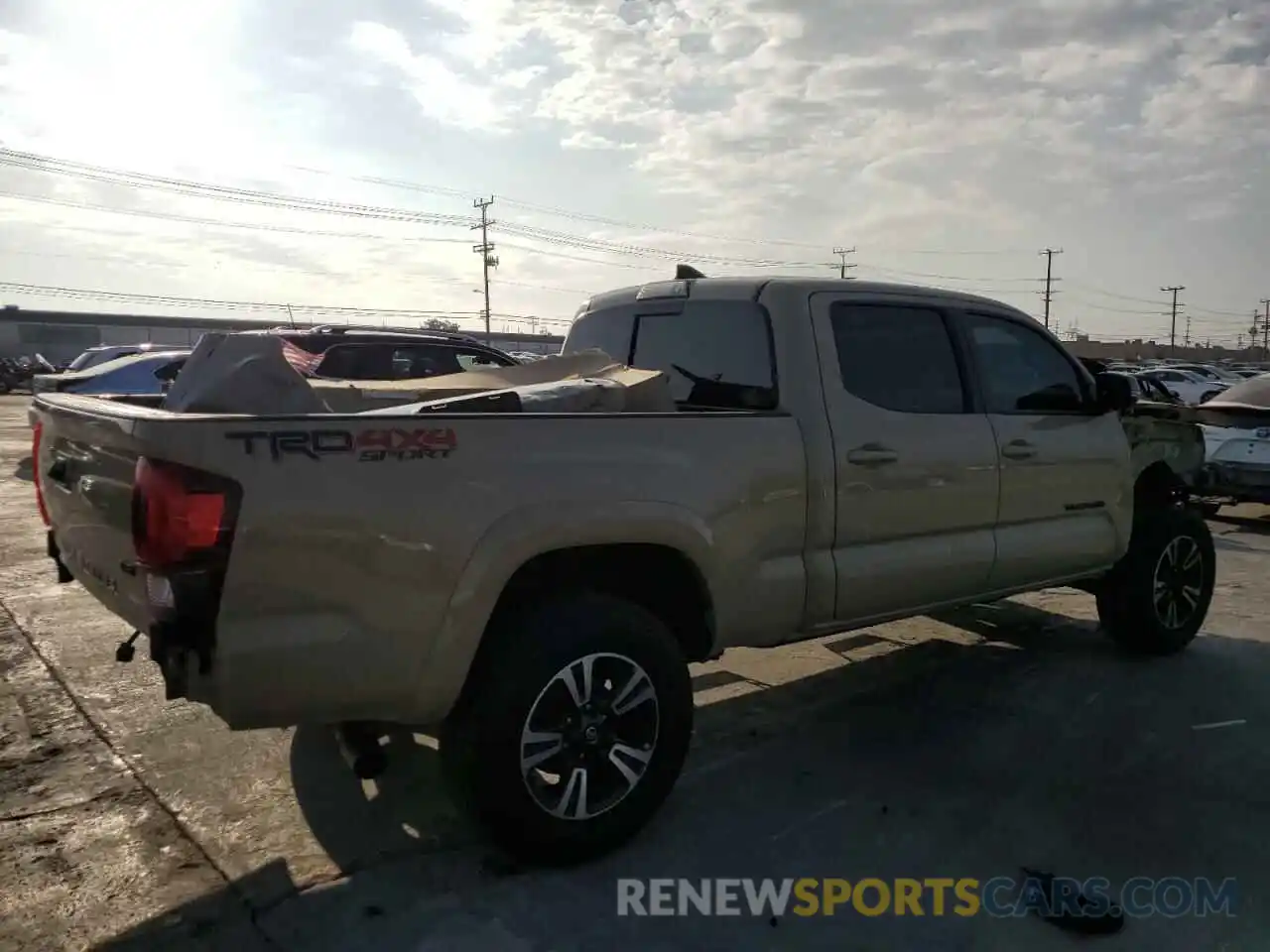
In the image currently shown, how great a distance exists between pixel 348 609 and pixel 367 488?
34 centimetres

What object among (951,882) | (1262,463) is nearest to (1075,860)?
(951,882)

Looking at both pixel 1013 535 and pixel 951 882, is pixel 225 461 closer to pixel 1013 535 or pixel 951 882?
pixel 951 882

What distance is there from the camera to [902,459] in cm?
412

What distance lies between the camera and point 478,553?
2.93 m

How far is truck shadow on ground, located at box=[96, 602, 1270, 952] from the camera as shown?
9.80 feet

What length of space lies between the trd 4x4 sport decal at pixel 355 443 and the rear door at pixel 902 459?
172 centimetres

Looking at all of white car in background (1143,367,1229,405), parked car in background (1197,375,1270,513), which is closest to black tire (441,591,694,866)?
parked car in background (1197,375,1270,513)

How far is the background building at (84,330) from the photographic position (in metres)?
73.9

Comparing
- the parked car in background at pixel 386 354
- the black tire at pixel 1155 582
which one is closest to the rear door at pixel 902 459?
the black tire at pixel 1155 582

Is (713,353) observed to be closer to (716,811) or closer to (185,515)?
(716,811)

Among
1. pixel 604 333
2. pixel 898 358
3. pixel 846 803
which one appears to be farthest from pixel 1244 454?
pixel 846 803

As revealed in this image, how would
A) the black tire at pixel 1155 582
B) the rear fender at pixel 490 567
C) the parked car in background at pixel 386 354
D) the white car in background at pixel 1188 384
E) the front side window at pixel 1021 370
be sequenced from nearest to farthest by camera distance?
the rear fender at pixel 490 567 → the front side window at pixel 1021 370 → the black tire at pixel 1155 582 → the parked car in background at pixel 386 354 → the white car in background at pixel 1188 384

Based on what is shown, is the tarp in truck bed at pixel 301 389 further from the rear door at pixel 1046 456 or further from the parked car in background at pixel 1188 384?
the parked car in background at pixel 1188 384

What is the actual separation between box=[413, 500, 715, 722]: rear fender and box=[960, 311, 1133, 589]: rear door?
232 centimetres
